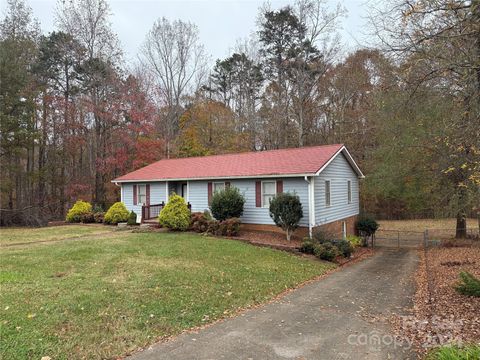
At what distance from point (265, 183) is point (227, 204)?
2.17 m

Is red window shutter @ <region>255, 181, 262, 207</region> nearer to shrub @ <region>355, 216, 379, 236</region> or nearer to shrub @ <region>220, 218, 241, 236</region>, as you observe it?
shrub @ <region>220, 218, 241, 236</region>

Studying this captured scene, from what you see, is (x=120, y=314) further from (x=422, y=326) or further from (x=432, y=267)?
(x=432, y=267)

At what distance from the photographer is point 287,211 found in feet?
45.1

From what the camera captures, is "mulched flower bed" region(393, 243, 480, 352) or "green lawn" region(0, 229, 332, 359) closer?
"green lawn" region(0, 229, 332, 359)

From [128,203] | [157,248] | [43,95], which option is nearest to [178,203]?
[157,248]

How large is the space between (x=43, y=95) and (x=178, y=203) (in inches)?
636

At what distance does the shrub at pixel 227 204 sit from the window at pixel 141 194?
6.77 metres

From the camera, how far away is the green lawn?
185 inches

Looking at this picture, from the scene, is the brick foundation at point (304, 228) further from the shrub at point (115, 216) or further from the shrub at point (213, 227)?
the shrub at point (115, 216)

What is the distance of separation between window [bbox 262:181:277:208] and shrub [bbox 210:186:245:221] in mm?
1069

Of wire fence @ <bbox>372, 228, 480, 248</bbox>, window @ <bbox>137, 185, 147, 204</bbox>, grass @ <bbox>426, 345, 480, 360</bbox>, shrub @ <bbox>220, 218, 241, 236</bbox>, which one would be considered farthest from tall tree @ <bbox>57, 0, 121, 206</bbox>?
grass @ <bbox>426, 345, 480, 360</bbox>

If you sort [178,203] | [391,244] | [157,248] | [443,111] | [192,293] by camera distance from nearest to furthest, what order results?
[192,293], [157,248], [443,111], [178,203], [391,244]

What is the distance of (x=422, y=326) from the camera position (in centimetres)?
562

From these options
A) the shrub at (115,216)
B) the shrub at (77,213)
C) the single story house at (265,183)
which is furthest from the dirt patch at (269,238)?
the shrub at (77,213)
